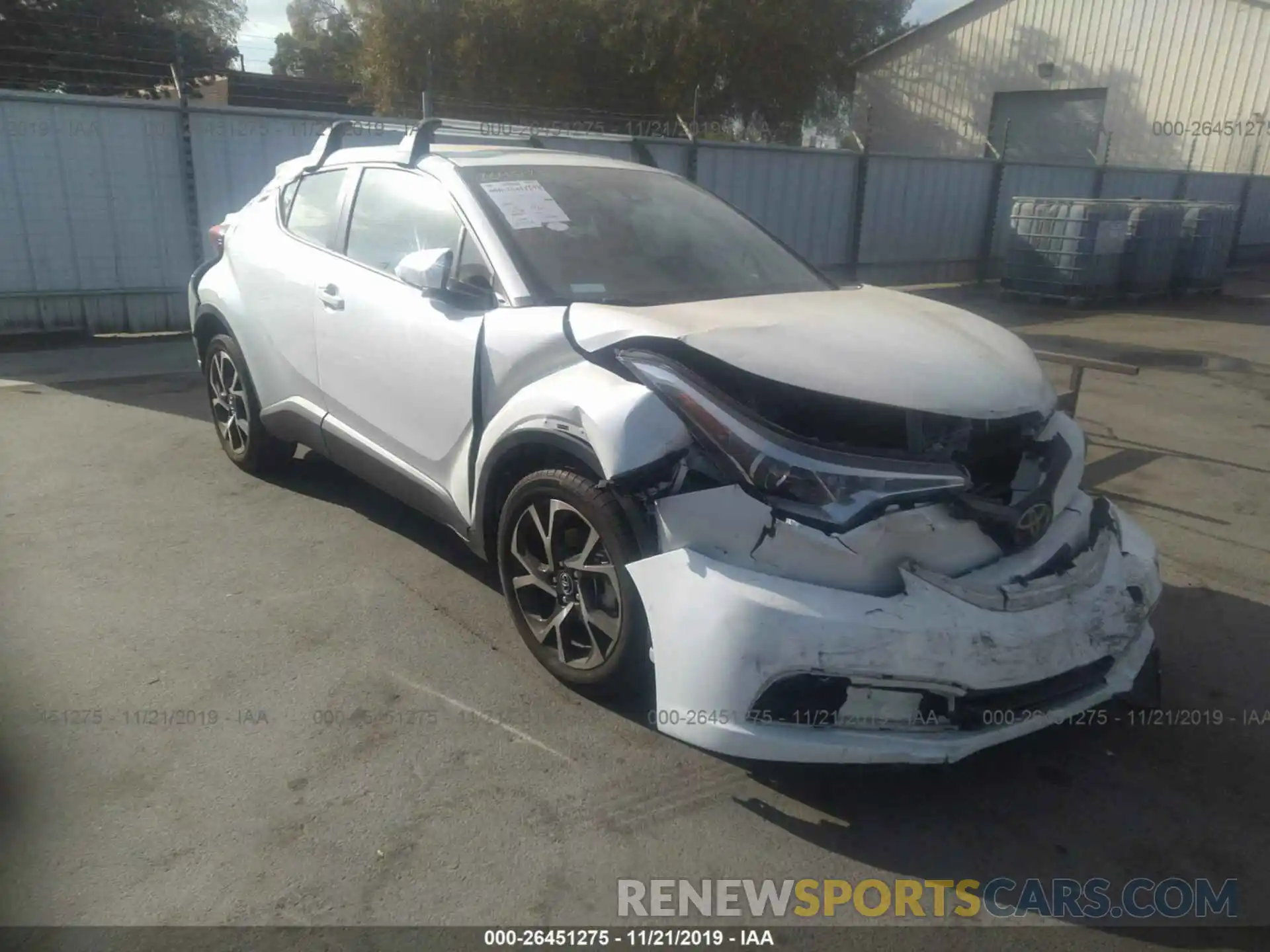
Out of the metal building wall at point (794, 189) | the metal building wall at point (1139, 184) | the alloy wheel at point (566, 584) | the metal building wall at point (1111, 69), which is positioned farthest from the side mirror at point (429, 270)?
the metal building wall at point (1111, 69)

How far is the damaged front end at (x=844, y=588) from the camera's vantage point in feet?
8.07

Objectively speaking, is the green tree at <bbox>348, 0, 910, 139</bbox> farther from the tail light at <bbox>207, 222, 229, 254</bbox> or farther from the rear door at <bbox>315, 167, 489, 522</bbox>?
the rear door at <bbox>315, 167, 489, 522</bbox>

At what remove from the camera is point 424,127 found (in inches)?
160

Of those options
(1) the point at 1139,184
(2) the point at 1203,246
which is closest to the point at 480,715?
(2) the point at 1203,246

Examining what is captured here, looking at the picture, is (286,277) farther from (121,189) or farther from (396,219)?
(121,189)

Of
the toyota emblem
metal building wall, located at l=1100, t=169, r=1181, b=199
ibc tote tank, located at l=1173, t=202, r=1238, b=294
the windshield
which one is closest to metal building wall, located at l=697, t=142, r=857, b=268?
ibc tote tank, located at l=1173, t=202, r=1238, b=294

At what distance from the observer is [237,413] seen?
203 inches

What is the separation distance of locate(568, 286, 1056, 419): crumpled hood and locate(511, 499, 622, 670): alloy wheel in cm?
58

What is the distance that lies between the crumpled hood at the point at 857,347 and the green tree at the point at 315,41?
122 feet

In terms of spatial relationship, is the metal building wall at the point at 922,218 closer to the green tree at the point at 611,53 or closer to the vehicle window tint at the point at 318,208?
the green tree at the point at 611,53

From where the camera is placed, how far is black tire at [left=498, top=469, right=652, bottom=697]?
111 inches

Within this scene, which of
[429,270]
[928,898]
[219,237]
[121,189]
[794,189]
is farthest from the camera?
[794,189]

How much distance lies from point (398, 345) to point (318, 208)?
122 cm

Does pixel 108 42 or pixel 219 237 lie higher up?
pixel 108 42
